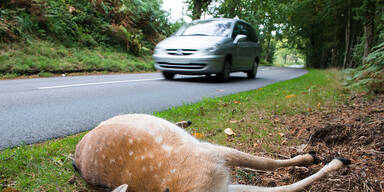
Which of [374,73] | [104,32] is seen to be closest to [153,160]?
[374,73]

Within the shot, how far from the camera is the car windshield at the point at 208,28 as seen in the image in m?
9.46

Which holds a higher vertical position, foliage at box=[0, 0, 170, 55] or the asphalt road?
foliage at box=[0, 0, 170, 55]

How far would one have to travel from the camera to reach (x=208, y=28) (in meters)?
9.62

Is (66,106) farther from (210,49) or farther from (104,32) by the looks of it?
(104,32)

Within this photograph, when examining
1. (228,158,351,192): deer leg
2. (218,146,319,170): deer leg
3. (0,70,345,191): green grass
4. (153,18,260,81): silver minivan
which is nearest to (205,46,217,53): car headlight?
(153,18,260,81): silver minivan

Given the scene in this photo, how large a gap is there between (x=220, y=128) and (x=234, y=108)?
1238mm

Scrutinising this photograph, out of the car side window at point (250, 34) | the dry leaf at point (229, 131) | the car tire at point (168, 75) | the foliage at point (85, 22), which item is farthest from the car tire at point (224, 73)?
the foliage at point (85, 22)

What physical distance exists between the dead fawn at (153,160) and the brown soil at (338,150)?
0.23 m

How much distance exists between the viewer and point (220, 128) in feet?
11.8

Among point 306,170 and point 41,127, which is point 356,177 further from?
point 41,127

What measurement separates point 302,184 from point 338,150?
2.98 ft

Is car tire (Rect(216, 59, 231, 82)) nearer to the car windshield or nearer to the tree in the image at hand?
the car windshield

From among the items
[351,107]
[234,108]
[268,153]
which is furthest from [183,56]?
[268,153]

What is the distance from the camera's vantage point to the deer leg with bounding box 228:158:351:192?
1.98m
